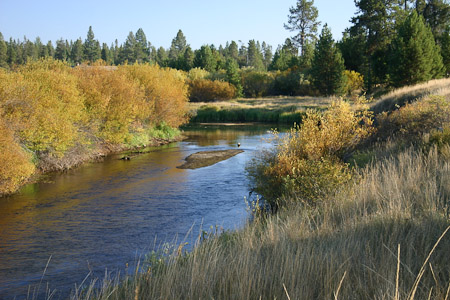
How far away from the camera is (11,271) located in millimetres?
9102

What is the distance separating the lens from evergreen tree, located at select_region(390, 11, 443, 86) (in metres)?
38.2

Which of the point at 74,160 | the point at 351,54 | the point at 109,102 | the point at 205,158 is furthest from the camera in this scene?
the point at 351,54

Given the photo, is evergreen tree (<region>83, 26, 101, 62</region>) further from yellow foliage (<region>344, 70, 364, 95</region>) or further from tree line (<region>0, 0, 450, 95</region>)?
yellow foliage (<region>344, 70, 364, 95</region>)

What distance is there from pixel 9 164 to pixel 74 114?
8.13 metres

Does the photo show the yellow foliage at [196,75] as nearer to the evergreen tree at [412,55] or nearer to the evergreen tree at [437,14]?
the evergreen tree at [437,14]

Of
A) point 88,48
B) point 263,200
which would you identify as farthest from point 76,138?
point 88,48

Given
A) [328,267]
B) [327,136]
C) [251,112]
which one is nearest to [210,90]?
[251,112]

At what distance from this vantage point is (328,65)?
57.4 meters

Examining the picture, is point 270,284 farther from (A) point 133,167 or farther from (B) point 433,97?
(A) point 133,167

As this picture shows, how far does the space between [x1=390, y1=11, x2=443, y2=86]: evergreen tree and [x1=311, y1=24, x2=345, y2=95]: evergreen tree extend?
16705 millimetres

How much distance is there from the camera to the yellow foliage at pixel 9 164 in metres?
15.2

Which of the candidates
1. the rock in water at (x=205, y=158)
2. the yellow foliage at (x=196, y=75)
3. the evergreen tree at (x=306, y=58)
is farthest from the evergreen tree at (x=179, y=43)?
the rock in water at (x=205, y=158)

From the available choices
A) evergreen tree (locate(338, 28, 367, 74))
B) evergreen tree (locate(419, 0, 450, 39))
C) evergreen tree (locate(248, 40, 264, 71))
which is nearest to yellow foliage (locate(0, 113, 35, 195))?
evergreen tree (locate(419, 0, 450, 39))

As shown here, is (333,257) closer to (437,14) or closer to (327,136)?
(327,136)
